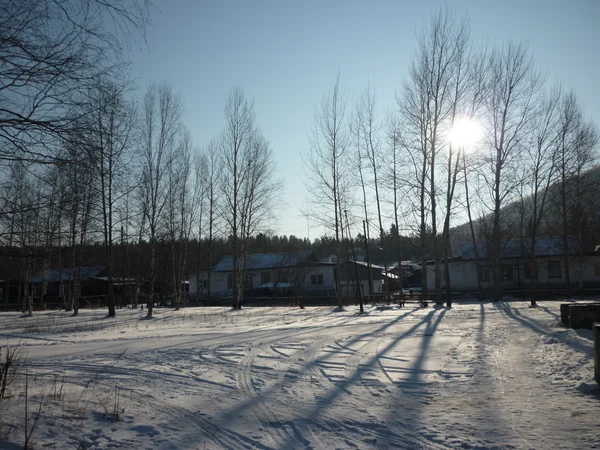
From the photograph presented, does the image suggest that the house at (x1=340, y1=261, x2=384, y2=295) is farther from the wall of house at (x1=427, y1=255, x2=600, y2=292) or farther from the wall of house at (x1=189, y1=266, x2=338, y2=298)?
the wall of house at (x1=427, y1=255, x2=600, y2=292)

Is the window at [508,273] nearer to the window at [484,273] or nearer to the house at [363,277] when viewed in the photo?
the window at [484,273]

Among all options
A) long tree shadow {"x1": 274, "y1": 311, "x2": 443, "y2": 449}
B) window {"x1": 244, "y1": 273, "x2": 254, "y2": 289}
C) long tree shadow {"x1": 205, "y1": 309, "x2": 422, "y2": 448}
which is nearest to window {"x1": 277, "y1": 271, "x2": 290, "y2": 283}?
window {"x1": 244, "y1": 273, "x2": 254, "y2": 289}

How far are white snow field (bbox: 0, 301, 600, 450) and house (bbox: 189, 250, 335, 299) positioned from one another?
38534 mm

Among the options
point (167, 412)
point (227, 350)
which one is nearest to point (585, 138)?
point (227, 350)

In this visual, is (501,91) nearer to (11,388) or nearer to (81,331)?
(81,331)

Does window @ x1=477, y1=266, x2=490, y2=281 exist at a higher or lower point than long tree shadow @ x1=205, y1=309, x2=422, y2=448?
higher

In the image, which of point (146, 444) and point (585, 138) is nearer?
point (146, 444)

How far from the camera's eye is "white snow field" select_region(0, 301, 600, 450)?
182 inches

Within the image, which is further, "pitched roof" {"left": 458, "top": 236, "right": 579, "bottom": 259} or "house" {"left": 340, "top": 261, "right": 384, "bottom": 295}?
"house" {"left": 340, "top": 261, "right": 384, "bottom": 295}

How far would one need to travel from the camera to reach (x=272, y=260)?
185 ft

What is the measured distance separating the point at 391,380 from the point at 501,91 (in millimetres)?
24368

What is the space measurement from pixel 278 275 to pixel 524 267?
25.6 metres

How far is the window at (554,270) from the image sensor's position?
147ft

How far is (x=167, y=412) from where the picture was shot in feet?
18.4
